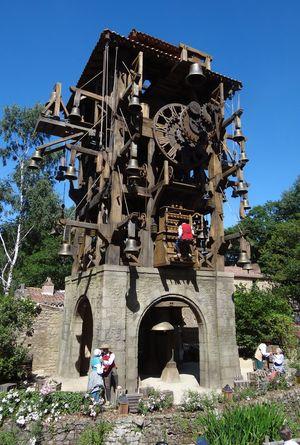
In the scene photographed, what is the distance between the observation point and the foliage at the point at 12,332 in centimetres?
1049

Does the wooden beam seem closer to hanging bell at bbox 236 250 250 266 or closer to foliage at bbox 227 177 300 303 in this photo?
hanging bell at bbox 236 250 250 266

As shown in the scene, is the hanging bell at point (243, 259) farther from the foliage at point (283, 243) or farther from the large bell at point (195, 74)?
the foliage at point (283, 243)

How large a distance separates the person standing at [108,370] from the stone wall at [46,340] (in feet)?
23.2

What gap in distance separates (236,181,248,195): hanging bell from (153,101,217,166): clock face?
5.90 ft

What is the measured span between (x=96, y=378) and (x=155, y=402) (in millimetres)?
1600

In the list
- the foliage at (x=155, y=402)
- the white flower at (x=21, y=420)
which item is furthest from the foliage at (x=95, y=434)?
the white flower at (x=21, y=420)

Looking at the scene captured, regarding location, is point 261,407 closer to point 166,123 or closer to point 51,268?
point 166,123

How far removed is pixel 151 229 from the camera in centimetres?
1204

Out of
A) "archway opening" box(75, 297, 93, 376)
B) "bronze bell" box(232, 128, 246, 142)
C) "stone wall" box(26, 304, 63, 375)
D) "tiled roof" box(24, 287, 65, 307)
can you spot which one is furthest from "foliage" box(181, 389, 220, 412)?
"tiled roof" box(24, 287, 65, 307)

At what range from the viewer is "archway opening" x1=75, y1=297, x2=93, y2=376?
13320mm

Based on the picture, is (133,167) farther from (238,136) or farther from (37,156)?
(238,136)

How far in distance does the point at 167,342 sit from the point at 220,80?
408 inches

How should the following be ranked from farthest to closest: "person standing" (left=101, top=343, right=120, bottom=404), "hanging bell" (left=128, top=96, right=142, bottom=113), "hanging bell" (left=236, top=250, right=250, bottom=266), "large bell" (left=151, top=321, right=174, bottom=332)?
1. "large bell" (left=151, top=321, right=174, bottom=332)
2. "hanging bell" (left=236, top=250, right=250, bottom=266)
3. "hanging bell" (left=128, top=96, right=142, bottom=113)
4. "person standing" (left=101, top=343, right=120, bottom=404)

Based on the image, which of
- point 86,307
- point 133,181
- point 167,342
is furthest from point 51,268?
point 133,181
